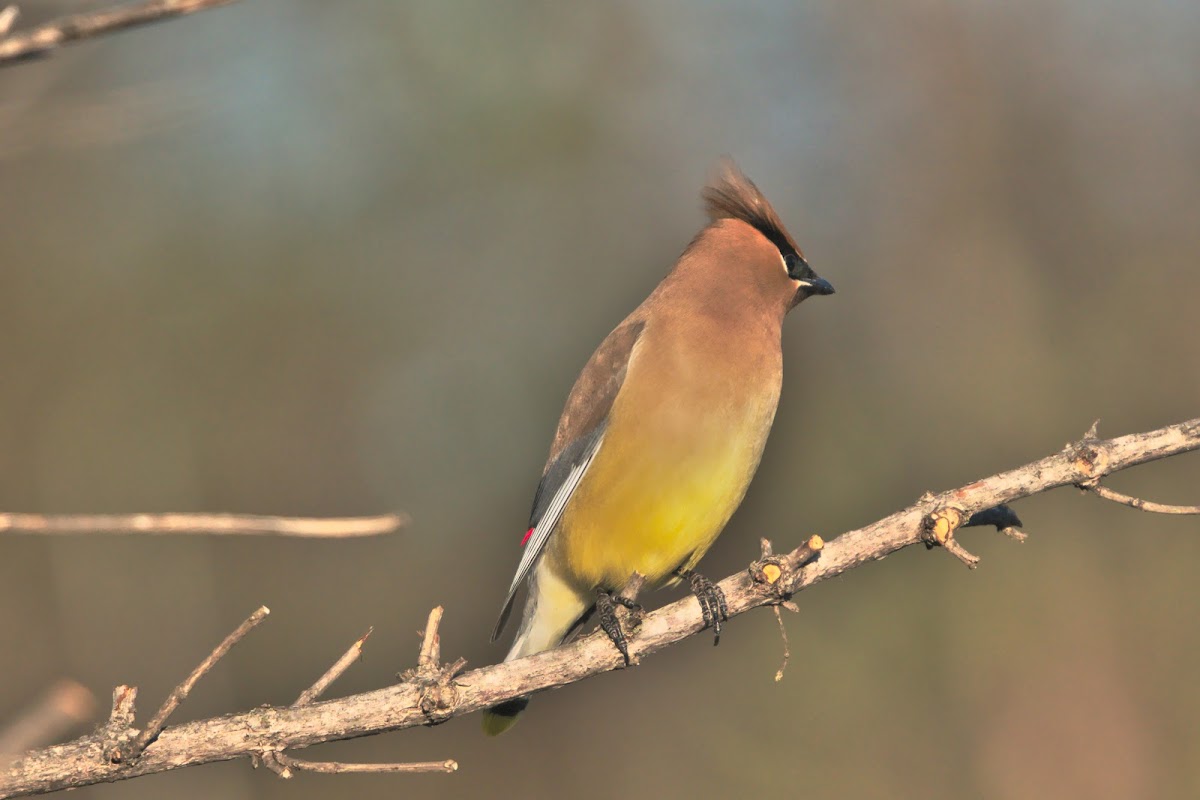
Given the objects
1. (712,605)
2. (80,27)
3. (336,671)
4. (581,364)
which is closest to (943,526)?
(712,605)

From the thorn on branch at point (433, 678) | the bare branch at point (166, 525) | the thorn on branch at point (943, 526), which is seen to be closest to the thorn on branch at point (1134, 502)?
the thorn on branch at point (943, 526)

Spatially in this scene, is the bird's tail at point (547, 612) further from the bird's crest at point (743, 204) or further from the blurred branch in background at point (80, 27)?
the blurred branch in background at point (80, 27)

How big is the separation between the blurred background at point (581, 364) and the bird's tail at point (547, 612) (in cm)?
187

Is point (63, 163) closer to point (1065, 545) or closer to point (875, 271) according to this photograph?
point (875, 271)

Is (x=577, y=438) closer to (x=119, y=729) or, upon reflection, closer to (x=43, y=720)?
(x=119, y=729)

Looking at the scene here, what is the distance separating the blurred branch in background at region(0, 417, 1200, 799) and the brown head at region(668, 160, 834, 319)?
138 cm

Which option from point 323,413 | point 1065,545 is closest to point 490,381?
point 323,413

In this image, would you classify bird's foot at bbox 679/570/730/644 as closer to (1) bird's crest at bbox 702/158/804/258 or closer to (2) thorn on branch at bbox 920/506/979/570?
(2) thorn on branch at bbox 920/506/979/570

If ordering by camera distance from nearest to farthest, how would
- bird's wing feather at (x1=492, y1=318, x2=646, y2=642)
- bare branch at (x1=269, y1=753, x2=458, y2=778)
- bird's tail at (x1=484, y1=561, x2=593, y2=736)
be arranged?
bare branch at (x1=269, y1=753, x2=458, y2=778) → bird's wing feather at (x1=492, y1=318, x2=646, y2=642) → bird's tail at (x1=484, y1=561, x2=593, y2=736)

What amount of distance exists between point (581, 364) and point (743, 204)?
381 centimetres

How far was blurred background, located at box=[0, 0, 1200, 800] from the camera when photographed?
6496 mm

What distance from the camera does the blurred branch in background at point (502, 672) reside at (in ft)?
8.70

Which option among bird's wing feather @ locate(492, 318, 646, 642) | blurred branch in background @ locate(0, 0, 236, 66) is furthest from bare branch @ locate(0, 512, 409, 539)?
bird's wing feather @ locate(492, 318, 646, 642)

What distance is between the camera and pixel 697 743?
6.64m
